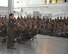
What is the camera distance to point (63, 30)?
2477cm

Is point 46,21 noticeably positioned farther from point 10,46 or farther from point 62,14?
point 10,46

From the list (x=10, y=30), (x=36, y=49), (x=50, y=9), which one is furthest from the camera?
(x=50, y=9)

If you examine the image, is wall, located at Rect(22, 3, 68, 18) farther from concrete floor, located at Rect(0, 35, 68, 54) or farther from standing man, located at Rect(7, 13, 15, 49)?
standing man, located at Rect(7, 13, 15, 49)

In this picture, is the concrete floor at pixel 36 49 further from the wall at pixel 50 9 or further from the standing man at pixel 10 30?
the wall at pixel 50 9

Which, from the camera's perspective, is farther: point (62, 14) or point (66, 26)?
point (62, 14)

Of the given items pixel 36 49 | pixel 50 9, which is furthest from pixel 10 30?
pixel 50 9

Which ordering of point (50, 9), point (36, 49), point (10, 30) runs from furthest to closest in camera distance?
point (50, 9) → point (36, 49) → point (10, 30)

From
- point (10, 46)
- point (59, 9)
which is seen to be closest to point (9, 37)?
point (10, 46)

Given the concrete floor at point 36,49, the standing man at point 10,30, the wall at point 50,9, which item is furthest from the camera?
the wall at point 50,9

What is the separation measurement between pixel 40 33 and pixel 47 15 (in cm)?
258

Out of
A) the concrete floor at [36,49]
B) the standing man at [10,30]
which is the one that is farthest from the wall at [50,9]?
the standing man at [10,30]

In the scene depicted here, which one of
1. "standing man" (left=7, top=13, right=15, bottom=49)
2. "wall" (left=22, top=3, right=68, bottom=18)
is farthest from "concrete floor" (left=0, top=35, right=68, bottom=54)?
"wall" (left=22, top=3, right=68, bottom=18)

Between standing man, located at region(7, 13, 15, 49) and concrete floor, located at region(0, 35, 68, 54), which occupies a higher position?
standing man, located at region(7, 13, 15, 49)

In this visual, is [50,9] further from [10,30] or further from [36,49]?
[10,30]
